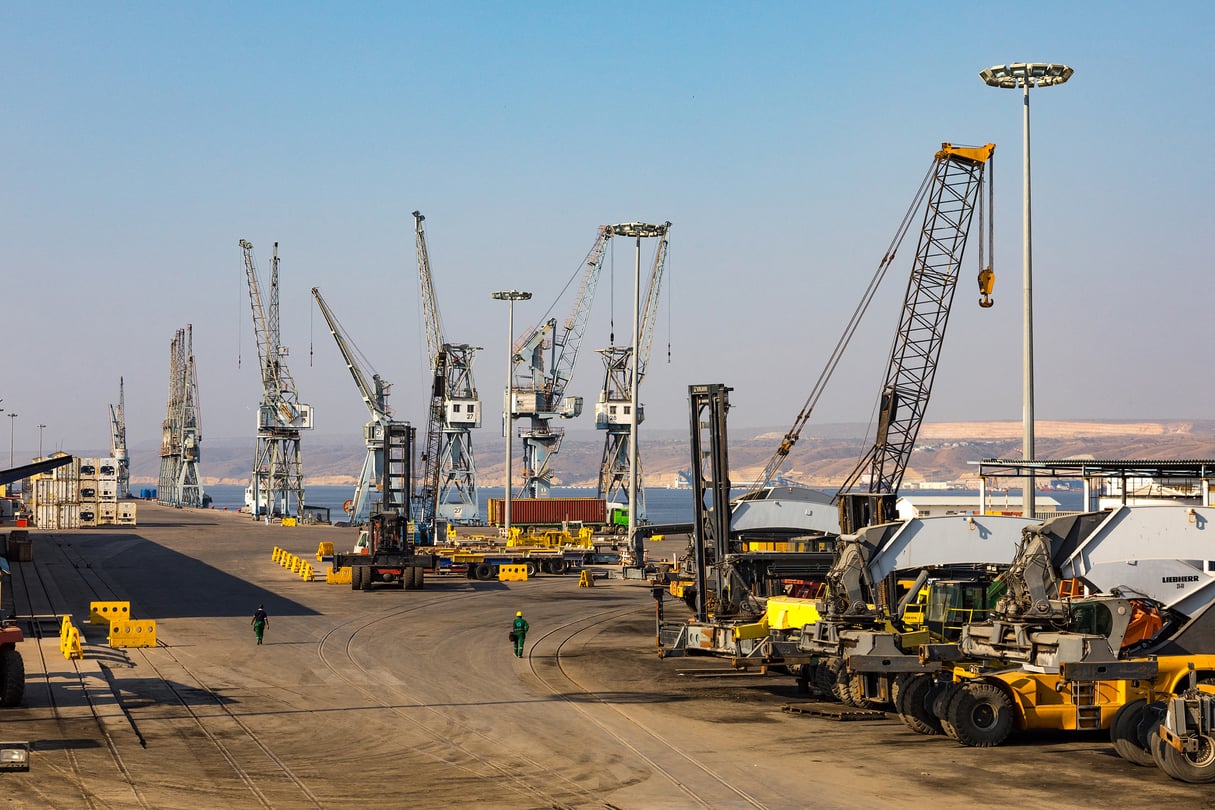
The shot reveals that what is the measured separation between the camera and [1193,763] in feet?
68.0

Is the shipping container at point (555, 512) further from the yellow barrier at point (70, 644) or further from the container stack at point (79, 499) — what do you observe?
the yellow barrier at point (70, 644)

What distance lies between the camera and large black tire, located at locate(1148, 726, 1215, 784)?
20.7m

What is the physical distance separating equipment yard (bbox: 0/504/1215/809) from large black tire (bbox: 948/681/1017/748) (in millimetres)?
329

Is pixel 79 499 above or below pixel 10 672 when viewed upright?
above

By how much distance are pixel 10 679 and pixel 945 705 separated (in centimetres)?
1872

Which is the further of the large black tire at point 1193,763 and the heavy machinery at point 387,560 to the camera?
the heavy machinery at point 387,560

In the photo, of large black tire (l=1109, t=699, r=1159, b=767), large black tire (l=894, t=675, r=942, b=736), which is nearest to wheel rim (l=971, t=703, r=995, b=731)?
large black tire (l=894, t=675, r=942, b=736)

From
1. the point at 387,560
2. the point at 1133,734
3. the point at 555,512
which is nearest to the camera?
the point at 1133,734

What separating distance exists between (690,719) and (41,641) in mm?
21277

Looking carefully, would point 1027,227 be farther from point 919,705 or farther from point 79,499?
point 79,499

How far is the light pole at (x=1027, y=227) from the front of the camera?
38.7 meters

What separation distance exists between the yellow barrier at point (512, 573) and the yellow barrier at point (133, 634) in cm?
2972

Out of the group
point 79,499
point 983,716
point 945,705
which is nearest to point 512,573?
point 945,705

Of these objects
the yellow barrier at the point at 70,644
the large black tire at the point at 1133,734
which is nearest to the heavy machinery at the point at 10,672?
the yellow barrier at the point at 70,644
